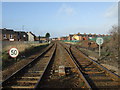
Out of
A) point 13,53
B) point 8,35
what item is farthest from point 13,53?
point 8,35

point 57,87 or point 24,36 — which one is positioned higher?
point 24,36

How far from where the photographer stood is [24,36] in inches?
2406

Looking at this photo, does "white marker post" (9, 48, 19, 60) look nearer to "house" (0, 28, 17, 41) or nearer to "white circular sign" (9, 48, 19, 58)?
"white circular sign" (9, 48, 19, 58)

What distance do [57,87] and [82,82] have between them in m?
1.12

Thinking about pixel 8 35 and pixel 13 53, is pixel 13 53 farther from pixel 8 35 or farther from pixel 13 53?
pixel 8 35

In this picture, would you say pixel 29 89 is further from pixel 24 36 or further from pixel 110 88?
pixel 24 36

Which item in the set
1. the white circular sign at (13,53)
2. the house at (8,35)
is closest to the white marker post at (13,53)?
the white circular sign at (13,53)

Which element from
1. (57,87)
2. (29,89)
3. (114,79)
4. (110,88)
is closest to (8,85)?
(29,89)

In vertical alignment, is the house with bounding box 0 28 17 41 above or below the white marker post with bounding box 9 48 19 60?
above

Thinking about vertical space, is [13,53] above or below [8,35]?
below

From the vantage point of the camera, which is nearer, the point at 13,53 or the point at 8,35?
the point at 13,53

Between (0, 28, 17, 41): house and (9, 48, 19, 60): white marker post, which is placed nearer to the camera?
(9, 48, 19, 60): white marker post

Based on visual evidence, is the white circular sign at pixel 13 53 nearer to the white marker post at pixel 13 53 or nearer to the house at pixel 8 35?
the white marker post at pixel 13 53

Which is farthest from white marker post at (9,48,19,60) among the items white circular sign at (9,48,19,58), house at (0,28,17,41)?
house at (0,28,17,41)
